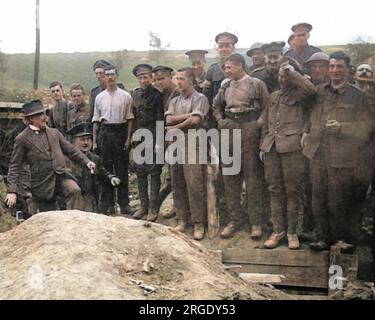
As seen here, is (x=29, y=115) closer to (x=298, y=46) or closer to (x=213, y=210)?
(x=213, y=210)

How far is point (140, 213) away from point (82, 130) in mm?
1501

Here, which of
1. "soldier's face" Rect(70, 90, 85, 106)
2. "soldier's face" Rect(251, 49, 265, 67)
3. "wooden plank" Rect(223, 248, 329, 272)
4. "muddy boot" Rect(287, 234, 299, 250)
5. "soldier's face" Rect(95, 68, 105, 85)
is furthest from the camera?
"soldier's face" Rect(70, 90, 85, 106)

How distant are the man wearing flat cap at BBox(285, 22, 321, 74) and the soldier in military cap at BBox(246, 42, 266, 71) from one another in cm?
34

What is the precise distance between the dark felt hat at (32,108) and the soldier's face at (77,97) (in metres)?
1.19

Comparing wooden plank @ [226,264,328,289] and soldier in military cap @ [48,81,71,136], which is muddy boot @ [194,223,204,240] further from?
soldier in military cap @ [48,81,71,136]

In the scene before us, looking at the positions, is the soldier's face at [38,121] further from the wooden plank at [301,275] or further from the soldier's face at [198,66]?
the wooden plank at [301,275]

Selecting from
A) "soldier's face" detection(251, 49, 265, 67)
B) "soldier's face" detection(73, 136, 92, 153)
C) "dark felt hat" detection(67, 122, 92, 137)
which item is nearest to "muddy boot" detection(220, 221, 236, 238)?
"soldier's face" detection(251, 49, 265, 67)

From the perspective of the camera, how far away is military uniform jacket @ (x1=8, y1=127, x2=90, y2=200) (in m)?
7.43

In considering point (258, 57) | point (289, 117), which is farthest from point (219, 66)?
point (289, 117)

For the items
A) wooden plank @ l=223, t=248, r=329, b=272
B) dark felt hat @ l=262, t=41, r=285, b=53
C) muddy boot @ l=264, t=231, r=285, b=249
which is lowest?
wooden plank @ l=223, t=248, r=329, b=272

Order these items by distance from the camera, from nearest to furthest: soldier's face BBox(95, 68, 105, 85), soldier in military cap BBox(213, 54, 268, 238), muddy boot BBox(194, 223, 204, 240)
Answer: soldier in military cap BBox(213, 54, 268, 238)
muddy boot BBox(194, 223, 204, 240)
soldier's face BBox(95, 68, 105, 85)

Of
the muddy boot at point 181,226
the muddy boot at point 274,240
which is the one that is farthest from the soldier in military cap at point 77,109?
the muddy boot at point 274,240

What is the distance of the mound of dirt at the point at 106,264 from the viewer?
171 inches
